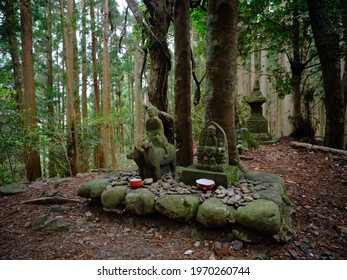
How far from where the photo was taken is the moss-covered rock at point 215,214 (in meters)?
2.25

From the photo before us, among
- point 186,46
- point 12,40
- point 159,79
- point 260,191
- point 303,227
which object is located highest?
point 12,40

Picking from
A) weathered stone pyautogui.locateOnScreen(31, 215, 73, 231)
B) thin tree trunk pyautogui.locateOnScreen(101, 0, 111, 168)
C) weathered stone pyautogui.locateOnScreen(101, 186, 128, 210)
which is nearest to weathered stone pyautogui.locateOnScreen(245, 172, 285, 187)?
weathered stone pyautogui.locateOnScreen(101, 186, 128, 210)

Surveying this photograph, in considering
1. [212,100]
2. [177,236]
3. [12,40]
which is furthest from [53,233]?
[12,40]

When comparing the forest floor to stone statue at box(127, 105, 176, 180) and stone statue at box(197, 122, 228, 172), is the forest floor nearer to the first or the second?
stone statue at box(127, 105, 176, 180)

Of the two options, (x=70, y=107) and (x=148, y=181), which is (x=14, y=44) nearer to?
(x=70, y=107)

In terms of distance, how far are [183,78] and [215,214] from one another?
8.69 ft

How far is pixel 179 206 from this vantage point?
2.46 metres

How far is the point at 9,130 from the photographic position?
5.07 meters

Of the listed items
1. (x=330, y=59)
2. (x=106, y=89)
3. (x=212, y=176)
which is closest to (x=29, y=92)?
(x=106, y=89)

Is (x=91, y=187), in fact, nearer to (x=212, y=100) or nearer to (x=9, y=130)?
(x=212, y=100)

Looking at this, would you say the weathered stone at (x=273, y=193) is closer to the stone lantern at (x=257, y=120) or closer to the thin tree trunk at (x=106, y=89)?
the stone lantern at (x=257, y=120)

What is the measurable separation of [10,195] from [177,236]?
3.58 m

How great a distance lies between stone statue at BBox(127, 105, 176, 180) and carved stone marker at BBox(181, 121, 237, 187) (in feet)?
1.43

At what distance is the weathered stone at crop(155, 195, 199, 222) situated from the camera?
242 cm
